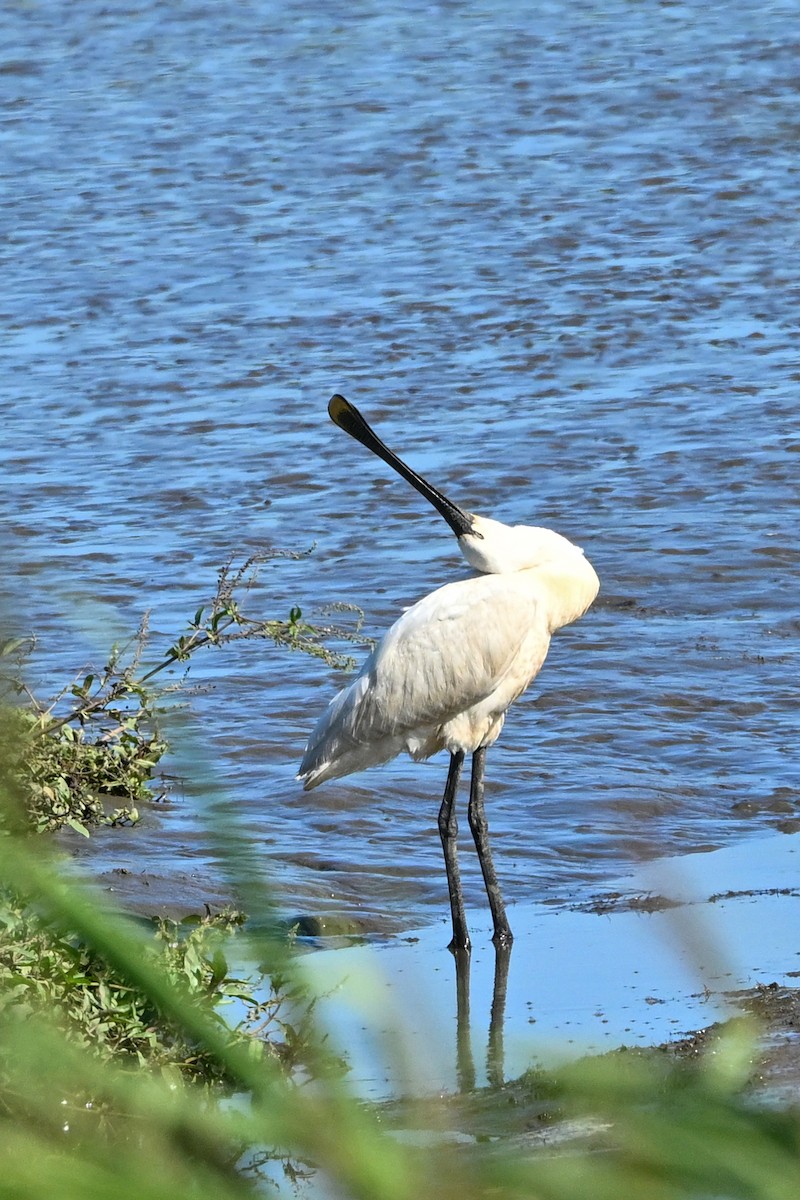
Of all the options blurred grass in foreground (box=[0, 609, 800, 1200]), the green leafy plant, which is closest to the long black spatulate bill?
the green leafy plant

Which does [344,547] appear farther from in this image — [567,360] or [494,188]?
[494,188]

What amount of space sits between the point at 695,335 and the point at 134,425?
3.12 metres

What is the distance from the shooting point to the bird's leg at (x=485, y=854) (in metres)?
5.24

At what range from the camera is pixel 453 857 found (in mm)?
5340

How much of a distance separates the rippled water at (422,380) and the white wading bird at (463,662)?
35 centimetres

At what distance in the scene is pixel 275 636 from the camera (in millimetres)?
5121

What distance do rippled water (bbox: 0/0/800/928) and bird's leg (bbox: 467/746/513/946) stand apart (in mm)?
261

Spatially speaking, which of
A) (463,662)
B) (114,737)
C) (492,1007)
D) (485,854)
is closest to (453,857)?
(485,854)

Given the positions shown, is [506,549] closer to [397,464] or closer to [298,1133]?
[397,464]

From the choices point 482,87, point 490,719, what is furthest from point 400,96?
point 490,719

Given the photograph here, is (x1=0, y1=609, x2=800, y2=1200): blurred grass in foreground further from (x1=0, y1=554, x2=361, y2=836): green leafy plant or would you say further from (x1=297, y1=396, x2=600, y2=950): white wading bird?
(x1=297, y1=396, x2=600, y2=950): white wading bird

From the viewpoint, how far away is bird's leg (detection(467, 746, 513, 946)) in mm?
5238

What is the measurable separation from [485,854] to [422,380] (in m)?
6.14

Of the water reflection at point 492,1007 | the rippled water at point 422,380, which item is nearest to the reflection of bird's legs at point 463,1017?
the water reflection at point 492,1007
